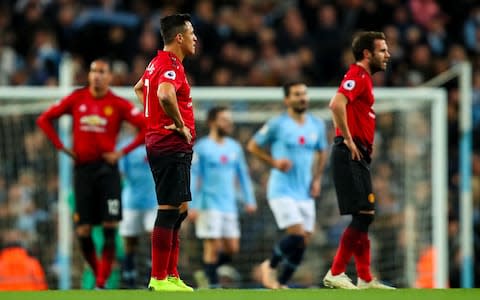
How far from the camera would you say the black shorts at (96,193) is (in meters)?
11.3

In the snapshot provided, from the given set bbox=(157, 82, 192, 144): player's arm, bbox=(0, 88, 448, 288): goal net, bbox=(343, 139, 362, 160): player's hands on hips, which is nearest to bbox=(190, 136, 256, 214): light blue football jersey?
bbox=(0, 88, 448, 288): goal net

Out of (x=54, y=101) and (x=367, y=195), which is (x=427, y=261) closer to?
(x=54, y=101)

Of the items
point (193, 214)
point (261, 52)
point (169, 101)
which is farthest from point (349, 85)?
point (261, 52)

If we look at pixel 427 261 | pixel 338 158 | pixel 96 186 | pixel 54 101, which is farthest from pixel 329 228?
pixel 338 158

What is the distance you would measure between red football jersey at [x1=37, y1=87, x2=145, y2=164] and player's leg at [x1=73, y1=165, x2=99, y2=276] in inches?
5.0

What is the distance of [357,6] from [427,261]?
15.6 ft

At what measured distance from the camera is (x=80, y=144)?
11.3 m

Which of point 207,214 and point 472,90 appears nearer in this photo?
point 207,214

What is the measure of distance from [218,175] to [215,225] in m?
0.50

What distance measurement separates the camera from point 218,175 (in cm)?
1329

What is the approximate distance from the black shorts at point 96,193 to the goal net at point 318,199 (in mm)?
2473

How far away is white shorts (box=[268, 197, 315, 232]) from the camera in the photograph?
12.0 metres

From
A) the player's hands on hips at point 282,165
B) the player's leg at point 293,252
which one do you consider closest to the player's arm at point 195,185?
the player's hands on hips at point 282,165

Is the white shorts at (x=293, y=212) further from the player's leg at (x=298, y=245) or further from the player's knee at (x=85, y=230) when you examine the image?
the player's knee at (x=85, y=230)
